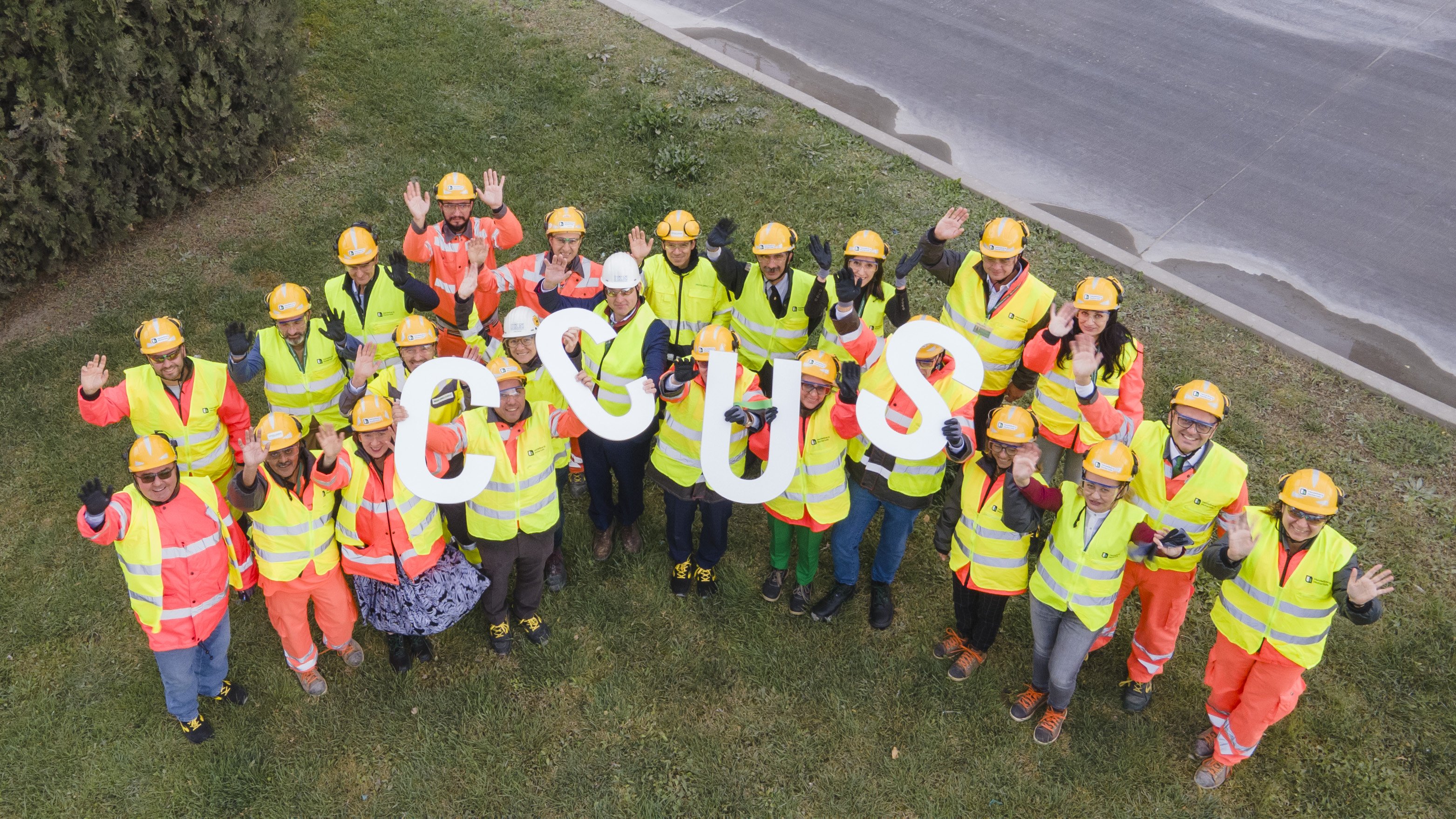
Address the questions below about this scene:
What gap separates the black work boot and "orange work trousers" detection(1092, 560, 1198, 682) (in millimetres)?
1865

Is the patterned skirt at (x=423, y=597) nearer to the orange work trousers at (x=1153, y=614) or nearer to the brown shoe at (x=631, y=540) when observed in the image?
the brown shoe at (x=631, y=540)

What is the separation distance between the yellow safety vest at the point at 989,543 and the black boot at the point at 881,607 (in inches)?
41.8

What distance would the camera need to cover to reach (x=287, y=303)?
22.2 ft

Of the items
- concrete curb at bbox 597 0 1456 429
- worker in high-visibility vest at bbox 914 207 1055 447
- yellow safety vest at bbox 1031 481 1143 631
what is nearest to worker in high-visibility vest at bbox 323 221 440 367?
worker in high-visibility vest at bbox 914 207 1055 447

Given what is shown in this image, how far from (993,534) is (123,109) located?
33.3 ft

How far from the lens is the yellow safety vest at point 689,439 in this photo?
21.5ft

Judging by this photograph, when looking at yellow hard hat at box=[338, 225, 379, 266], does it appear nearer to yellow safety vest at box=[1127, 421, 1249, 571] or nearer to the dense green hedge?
the dense green hedge

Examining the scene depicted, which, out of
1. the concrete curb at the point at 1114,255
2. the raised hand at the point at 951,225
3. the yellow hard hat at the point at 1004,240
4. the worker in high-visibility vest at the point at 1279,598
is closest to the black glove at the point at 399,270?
the raised hand at the point at 951,225

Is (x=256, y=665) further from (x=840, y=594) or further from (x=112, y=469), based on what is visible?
(x=840, y=594)

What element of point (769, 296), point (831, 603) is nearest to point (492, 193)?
point (769, 296)

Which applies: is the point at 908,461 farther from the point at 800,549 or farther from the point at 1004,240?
the point at 1004,240

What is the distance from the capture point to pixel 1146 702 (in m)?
6.82

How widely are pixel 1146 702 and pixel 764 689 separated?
9.10ft

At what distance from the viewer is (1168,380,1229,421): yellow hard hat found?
19.0 feet
